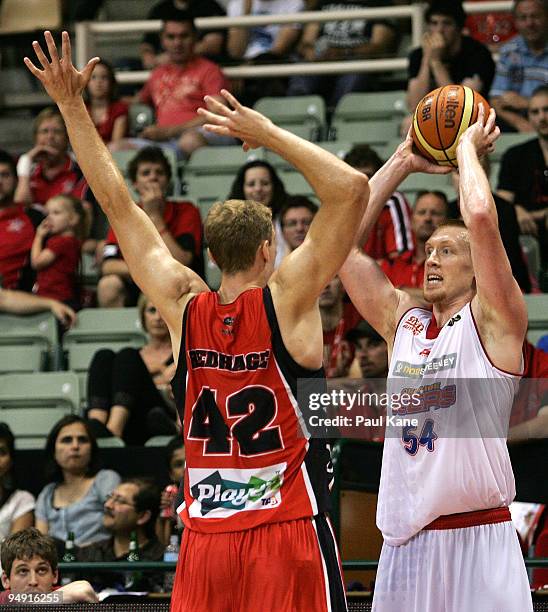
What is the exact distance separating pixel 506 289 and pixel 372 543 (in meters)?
2.71

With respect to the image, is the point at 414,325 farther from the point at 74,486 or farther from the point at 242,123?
the point at 74,486

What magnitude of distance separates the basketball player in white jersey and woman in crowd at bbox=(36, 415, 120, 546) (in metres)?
3.44

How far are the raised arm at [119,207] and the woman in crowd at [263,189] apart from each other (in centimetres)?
480

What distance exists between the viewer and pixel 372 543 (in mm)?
7223

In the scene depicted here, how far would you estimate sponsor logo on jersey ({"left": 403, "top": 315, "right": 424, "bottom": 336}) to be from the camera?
17.7ft

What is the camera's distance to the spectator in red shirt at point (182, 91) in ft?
38.1

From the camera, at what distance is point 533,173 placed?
388 inches

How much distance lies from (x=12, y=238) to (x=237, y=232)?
644cm

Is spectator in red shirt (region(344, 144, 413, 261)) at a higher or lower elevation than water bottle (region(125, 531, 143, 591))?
higher

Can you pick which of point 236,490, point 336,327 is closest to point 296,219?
point 336,327

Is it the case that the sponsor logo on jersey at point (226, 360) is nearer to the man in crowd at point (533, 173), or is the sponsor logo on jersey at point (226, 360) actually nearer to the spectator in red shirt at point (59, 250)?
the man in crowd at point (533, 173)

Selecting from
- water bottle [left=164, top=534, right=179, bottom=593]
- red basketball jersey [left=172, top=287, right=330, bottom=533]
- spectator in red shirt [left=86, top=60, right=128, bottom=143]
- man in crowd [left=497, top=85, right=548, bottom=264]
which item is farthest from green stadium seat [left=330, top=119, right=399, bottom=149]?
red basketball jersey [left=172, top=287, right=330, bottom=533]

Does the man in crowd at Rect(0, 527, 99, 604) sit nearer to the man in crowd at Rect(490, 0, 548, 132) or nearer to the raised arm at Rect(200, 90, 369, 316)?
the raised arm at Rect(200, 90, 369, 316)

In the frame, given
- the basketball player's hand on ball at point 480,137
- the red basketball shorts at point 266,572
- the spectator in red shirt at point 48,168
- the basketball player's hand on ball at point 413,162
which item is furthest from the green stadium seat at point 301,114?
the red basketball shorts at point 266,572
